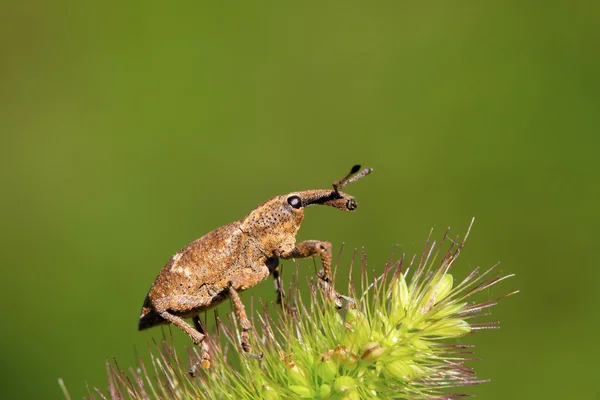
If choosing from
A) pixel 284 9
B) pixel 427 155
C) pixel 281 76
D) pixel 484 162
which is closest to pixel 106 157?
pixel 281 76

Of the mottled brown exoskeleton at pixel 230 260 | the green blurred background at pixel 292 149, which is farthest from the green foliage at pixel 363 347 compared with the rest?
the green blurred background at pixel 292 149

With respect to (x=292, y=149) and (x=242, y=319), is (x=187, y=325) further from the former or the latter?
(x=292, y=149)

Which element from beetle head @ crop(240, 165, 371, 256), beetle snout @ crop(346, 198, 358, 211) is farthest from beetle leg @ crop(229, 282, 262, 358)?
beetle snout @ crop(346, 198, 358, 211)

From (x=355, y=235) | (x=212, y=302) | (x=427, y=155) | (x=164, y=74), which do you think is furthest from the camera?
(x=164, y=74)

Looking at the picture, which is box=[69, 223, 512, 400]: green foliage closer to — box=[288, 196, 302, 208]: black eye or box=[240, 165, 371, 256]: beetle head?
box=[240, 165, 371, 256]: beetle head

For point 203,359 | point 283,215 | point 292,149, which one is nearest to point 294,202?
point 283,215

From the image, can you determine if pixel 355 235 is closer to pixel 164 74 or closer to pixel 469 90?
pixel 469 90

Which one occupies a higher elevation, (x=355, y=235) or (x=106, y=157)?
(x=106, y=157)
